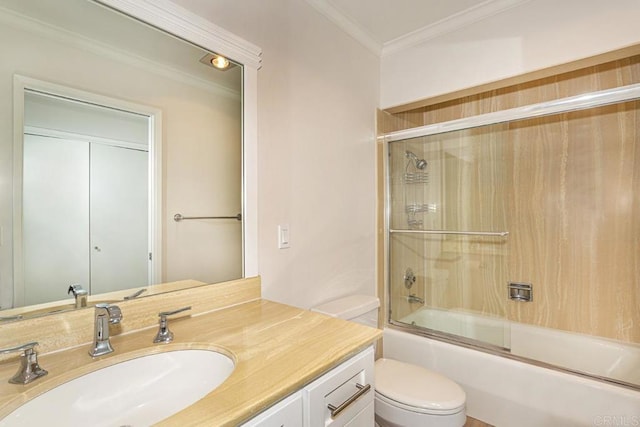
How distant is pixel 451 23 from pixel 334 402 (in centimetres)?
214

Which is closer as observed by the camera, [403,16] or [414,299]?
[403,16]

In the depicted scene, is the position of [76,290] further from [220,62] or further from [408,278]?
[408,278]


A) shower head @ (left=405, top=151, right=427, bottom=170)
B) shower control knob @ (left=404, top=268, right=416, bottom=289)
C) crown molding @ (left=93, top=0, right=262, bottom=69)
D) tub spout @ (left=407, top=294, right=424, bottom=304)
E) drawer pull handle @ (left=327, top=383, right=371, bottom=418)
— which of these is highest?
crown molding @ (left=93, top=0, right=262, bottom=69)

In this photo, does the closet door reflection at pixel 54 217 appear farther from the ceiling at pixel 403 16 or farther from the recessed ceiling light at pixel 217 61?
the ceiling at pixel 403 16

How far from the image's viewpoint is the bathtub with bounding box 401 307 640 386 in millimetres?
1811

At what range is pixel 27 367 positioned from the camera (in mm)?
710

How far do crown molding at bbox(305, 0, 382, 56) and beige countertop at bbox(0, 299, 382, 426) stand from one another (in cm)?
162

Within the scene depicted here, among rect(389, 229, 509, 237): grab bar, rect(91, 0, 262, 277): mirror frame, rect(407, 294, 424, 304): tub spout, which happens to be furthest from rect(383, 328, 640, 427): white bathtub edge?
rect(91, 0, 262, 277): mirror frame

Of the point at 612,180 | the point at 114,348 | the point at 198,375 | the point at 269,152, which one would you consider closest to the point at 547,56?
the point at 612,180

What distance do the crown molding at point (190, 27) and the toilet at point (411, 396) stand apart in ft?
4.17

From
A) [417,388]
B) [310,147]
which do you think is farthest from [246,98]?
[417,388]

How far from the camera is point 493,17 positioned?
1793mm

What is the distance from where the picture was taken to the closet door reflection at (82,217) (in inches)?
34.6

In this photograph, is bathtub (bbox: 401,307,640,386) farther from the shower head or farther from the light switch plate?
the light switch plate
